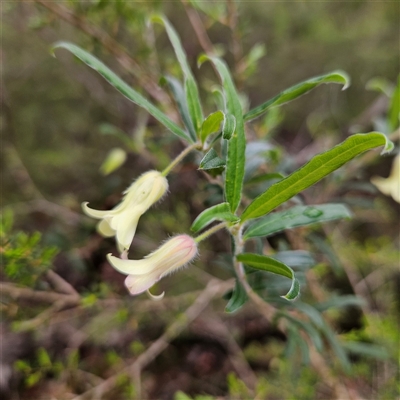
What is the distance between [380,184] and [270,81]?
1408mm

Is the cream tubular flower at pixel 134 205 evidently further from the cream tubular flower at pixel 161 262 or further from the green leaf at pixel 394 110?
the green leaf at pixel 394 110

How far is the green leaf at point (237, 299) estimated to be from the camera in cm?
55

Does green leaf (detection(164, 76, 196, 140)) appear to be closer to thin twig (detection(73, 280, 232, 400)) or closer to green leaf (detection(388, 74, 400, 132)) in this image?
green leaf (detection(388, 74, 400, 132))

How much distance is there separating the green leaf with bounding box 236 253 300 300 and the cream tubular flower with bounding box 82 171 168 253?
0.16 meters

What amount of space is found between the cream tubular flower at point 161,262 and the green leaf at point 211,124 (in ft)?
0.52

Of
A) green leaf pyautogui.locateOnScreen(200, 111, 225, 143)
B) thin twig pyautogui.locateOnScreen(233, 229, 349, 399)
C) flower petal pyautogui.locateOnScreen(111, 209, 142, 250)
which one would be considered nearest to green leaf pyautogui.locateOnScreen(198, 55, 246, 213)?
green leaf pyautogui.locateOnScreen(200, 111, 225, 143)

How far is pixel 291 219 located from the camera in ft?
1.84

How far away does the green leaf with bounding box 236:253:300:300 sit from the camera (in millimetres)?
435

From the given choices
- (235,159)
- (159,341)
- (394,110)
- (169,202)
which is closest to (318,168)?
(235,159)

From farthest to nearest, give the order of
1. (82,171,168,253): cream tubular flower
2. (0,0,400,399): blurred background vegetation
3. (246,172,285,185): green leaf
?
(0,0,400,399): blurred background vegetation < (246,172,285,185): green leaf < (82,171,168,253): cream tubular flower

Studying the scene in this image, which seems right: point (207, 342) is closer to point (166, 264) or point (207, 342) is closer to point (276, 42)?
point (166, 264)

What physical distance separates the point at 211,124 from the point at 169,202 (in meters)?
1.23

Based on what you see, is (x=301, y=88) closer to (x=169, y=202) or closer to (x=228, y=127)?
(x=228, y=127)

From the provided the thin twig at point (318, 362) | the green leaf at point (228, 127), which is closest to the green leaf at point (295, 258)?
the thin twig at point (318, 362)
